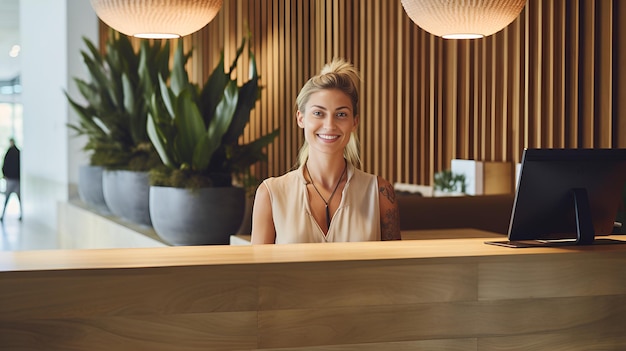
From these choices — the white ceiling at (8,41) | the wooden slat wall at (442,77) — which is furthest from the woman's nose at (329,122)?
the white ceiling at (8,41)

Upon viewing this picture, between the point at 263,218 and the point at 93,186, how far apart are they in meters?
5.02

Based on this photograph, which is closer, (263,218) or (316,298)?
(316,298)

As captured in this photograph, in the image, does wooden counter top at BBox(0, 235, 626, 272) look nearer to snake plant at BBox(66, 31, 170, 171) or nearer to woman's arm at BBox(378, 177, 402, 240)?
woman's arm at BBox(378, 177, 402, 240)

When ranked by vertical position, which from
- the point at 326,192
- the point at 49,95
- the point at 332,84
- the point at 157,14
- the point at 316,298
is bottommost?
the point at 316,298

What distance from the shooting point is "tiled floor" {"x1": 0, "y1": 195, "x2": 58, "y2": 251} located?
9367 millimetres

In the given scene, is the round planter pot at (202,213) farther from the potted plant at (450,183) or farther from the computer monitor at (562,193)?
the computer monitor at (562,193)

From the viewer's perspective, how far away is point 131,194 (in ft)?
19.1

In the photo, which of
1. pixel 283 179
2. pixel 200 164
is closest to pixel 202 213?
pixel 200 164

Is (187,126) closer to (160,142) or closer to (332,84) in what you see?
(160,142)

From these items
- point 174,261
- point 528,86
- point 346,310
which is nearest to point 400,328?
point 346,310

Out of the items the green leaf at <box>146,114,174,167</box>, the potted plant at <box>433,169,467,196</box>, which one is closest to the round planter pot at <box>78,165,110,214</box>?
the green leaf at <box>146,114,174,167</box>

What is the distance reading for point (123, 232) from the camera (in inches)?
227

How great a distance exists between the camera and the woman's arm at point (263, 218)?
2650 mm

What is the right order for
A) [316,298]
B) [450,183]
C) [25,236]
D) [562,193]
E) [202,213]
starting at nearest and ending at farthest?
[316,298]
[562,193]
[202,213]
[450,183]
[25,236]
